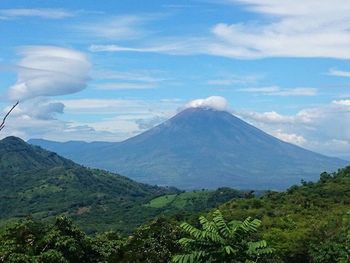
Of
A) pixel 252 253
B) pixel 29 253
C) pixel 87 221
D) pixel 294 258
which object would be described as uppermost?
pixel 252 253

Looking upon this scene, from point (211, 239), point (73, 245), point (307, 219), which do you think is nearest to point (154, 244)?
point (73, 245)

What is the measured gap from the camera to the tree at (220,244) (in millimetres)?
16141

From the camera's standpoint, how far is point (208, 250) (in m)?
16.3

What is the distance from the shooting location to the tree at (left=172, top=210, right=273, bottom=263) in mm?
16141

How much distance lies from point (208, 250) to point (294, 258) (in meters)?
32.5

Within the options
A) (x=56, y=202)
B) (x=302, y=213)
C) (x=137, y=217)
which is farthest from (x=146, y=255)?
(x=56, y=202)

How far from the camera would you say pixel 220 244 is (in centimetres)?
1628

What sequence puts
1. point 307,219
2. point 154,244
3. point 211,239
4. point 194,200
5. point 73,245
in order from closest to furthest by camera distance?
point 211,239, point 154,244, point 73,245, point 307,219, point 194,200

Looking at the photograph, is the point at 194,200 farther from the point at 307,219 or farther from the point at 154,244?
the point at 154,244

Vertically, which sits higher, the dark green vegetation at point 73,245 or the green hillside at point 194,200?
the dark green vegetation at point 73,245

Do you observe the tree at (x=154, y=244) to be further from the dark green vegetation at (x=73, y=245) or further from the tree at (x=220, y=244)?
the tree at (x=220, y=244)

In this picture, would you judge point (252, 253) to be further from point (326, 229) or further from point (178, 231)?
point (326, 229)

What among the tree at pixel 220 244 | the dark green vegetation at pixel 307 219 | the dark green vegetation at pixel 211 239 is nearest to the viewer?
the tree at pixel 220 244

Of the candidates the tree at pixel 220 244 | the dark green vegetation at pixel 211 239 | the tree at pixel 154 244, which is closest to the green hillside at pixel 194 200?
the dark green vegetation at pixel 211 239
